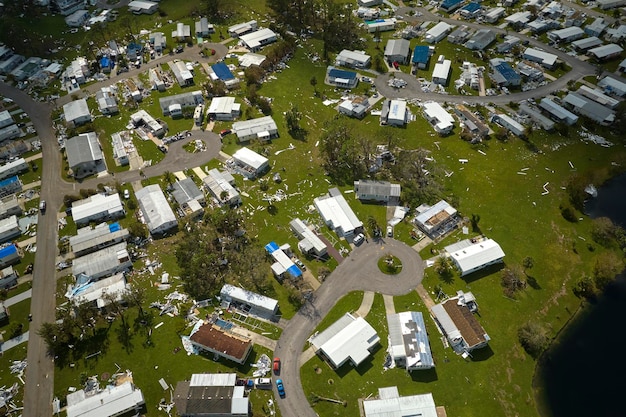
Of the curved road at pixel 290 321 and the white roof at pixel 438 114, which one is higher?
the white roof at pixel 438 114

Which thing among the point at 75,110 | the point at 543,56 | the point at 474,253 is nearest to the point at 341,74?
the point at 543,56

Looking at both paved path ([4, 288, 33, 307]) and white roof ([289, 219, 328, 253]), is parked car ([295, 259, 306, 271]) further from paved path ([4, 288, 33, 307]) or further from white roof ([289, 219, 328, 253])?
paved path ([4, 288, 33, 307])

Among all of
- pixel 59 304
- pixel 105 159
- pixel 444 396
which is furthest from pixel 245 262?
pixel 105 159

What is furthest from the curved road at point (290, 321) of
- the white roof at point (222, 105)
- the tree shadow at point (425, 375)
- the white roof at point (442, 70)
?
the tree shadow at point (425, 375)

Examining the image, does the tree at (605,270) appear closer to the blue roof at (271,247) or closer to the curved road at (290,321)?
the curved road at (290,321)

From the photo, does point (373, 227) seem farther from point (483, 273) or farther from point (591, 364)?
point (591, 364)

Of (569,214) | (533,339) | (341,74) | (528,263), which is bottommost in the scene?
(533,339)

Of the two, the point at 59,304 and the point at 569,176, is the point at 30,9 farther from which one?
the point at 569,176
